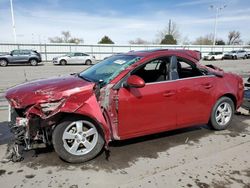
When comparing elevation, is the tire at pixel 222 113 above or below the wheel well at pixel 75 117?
below

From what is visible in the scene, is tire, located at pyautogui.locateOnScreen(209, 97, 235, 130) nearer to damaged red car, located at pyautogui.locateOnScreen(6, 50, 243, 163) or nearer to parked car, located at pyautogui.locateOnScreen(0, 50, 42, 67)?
damaged red car, located at pyautogui.locateOnScreen(6, 50, 243, 163)

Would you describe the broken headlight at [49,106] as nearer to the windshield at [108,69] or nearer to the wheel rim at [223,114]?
the windshield at [108,69]

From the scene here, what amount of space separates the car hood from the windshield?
1.31 ft

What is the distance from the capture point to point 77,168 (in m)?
3.19

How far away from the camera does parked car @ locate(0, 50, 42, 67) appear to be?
864 inches

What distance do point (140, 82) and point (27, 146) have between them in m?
1.83

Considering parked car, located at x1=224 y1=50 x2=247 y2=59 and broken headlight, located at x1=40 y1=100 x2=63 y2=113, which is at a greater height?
parked car, located at x1=224 y1=50 x2=247 y2=59

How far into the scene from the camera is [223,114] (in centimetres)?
463

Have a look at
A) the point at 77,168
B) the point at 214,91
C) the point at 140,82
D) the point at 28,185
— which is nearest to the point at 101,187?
the point at 77,168

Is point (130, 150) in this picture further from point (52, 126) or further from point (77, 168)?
point (52, 126)

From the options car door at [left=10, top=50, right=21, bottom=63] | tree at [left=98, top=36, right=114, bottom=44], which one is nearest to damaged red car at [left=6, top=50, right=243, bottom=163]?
car door at [left=10, top=50, right=21, bottom=63]

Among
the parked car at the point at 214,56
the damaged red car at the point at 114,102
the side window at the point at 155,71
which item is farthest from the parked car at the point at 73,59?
the side window at the point at 155,71

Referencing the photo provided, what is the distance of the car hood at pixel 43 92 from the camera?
3.04 m

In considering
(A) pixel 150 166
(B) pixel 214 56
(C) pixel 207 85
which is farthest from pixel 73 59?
(B) pixel 214 56
